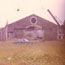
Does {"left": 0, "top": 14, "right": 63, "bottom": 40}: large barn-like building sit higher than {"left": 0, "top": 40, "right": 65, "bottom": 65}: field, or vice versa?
{"left": 0, "top": 14, "right": 63, "bottom": 40}: large barn-like building

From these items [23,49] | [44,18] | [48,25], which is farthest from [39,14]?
[23,49]

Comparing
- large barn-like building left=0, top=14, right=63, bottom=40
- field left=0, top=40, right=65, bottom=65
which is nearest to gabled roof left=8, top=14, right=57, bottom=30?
large barn-like building left=0, top=14, right=63, bottom=40

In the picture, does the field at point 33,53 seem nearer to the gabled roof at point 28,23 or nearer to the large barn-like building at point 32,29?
the large barn-like building at point 32,29

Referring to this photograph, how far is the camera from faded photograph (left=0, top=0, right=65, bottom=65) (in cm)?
176

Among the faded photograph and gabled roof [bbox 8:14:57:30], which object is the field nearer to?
the faded photograph

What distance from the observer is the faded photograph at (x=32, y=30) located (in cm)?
176

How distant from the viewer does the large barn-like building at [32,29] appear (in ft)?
5.83

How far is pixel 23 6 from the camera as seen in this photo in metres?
1.83

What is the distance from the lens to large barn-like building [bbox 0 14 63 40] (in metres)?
1.78

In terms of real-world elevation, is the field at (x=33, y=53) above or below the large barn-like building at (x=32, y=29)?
below

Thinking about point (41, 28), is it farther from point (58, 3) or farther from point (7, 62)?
point (7, 62)

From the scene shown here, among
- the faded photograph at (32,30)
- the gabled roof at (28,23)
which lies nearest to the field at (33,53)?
the faded photograph at (32,30)

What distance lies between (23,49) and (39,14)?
1.77ft

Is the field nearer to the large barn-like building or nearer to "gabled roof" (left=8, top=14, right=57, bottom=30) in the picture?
the large barn-like building
